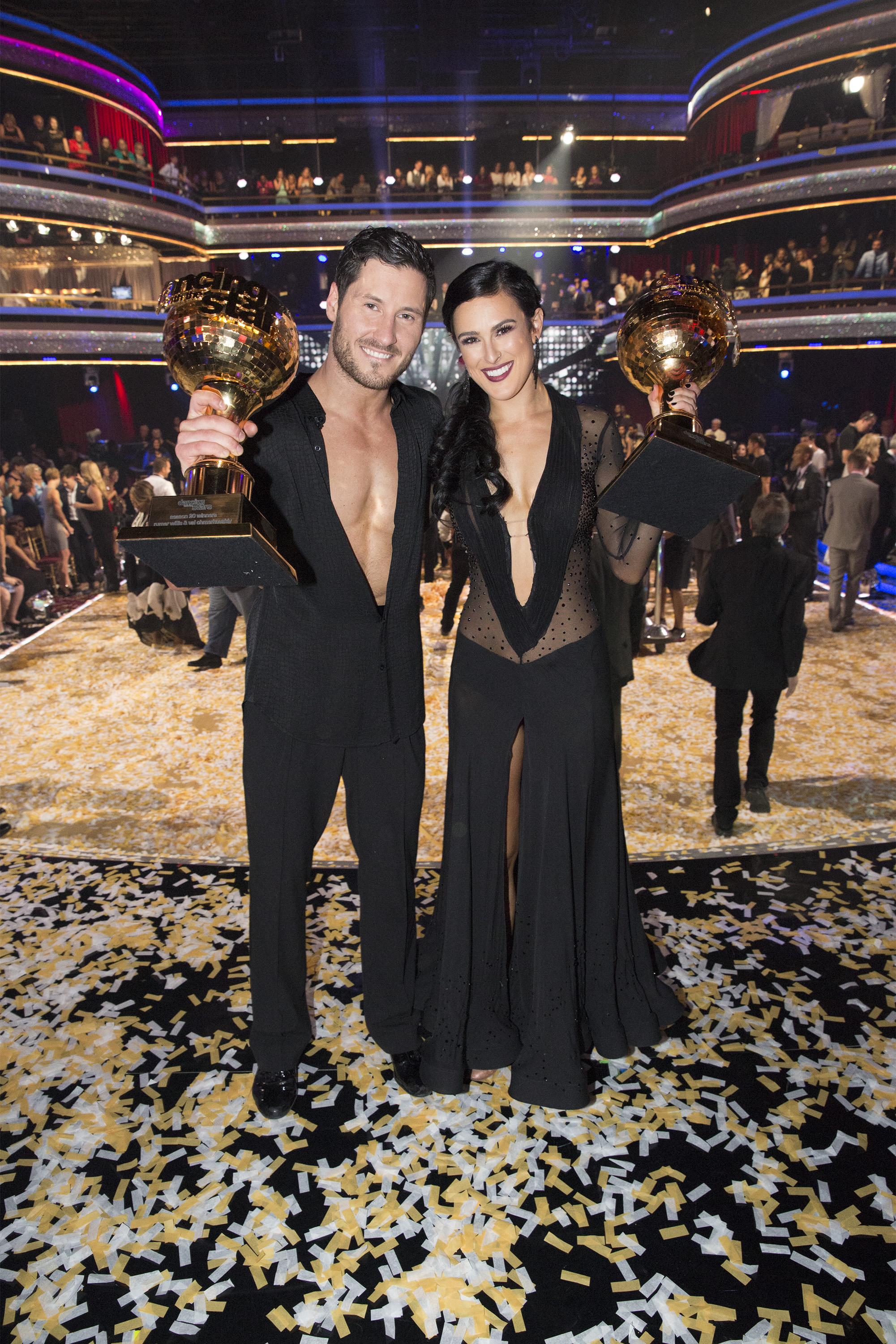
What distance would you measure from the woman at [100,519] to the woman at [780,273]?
43.8 ft

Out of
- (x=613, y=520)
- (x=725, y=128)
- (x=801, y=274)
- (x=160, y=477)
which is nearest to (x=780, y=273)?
(x=801, y=274)

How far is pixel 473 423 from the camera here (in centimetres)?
195

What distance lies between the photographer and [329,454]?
6.36ft

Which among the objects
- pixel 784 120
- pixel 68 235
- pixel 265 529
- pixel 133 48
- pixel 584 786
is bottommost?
pixel 584 786

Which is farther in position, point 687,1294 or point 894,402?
point 894,402

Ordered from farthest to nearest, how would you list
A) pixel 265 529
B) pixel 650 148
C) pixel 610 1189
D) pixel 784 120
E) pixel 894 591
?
pixel 650 148 → pixel 784 120 → pixel 894 591 → pixel 610 1189 → pixel 265 529

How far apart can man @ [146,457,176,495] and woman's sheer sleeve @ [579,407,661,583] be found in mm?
6442

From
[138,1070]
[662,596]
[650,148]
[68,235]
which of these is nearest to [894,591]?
[662,596]

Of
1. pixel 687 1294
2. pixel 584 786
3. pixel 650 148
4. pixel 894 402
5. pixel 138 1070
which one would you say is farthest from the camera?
pixel 650 148

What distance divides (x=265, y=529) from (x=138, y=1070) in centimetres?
175

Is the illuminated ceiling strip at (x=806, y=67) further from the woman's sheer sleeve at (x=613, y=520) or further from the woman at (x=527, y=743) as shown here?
the woman at (x=527, y=743)

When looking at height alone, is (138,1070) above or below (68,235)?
below

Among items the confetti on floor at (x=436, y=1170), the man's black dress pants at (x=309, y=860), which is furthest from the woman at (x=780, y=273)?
the man's black dress pants at (x=309, y=860)

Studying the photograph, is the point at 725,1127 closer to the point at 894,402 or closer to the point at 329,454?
the point at 329,454
